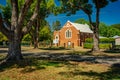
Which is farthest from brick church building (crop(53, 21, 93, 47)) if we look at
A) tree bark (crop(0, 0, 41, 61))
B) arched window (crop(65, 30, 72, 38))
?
tree bark (crop(0, 0, 41, 61))

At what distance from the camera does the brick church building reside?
7325 centimetres

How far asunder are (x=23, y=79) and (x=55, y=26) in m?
139

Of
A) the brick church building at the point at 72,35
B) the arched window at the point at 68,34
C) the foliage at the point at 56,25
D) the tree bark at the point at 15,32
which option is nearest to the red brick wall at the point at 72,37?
the brick church building at the point at 72,35

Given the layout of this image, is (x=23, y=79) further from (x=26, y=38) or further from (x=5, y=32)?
(x=26, y=38)

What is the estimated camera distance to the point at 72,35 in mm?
74812

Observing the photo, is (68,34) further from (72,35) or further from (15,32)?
(15,32)

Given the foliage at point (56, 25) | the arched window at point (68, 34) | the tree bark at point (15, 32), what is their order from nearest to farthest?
the tree bark at point (15, 32) < the arched window at point (68, 34) < the foliage at point (56, 25)

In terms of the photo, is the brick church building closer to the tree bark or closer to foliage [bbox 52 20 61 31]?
the tree bark

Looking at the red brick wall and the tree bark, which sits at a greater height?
the red brick wall

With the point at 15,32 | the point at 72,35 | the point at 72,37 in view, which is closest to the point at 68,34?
the point at 72,35

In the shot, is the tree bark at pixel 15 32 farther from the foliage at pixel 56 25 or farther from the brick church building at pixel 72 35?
the foliage at pixel 56 25

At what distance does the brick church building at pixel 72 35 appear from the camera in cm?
7325

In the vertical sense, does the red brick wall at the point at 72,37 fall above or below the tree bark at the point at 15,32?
above

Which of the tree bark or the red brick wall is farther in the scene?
the red brick wall
